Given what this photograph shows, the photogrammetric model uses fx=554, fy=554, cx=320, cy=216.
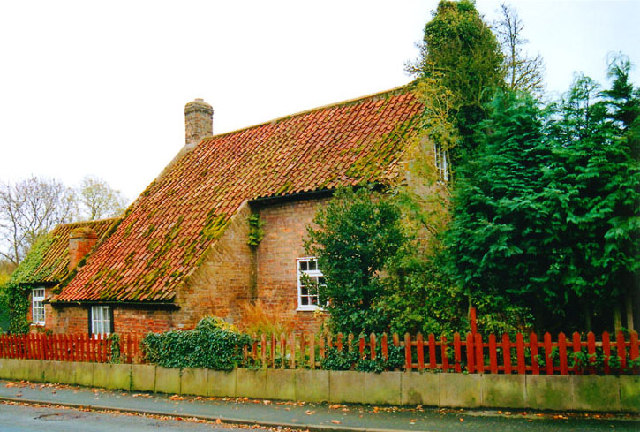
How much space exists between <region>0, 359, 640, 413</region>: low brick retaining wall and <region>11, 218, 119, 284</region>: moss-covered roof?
31.2 feet

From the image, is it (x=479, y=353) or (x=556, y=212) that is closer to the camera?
(x=556, y=212)

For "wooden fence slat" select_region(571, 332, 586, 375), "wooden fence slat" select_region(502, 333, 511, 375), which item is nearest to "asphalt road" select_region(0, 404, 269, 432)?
"wooden fence slat" select_region(502, 333, 511, 375)

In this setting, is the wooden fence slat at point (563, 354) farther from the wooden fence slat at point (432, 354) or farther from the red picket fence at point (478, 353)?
the wooden fence slat at point (432, 354)

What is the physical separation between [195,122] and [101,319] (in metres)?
10.7

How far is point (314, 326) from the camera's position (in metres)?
16.8

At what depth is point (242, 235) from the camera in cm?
1811

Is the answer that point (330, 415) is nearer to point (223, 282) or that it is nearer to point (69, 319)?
point (223, 282)

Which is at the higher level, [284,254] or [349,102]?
[349,102]

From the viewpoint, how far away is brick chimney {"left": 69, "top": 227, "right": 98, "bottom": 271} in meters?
21.3

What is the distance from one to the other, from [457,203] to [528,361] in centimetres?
344

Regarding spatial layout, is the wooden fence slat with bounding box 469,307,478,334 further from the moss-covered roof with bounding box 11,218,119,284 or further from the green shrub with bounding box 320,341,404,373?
the moss-covered roof with bounding box 11,218,119,284

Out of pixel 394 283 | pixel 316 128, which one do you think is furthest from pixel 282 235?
pixel 394 283

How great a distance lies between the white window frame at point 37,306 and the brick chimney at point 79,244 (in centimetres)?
363

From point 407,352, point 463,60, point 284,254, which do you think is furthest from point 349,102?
point 407,352
